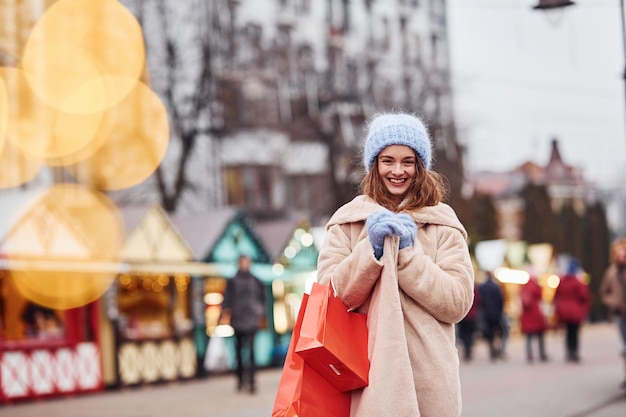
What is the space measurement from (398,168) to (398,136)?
0.13 metres

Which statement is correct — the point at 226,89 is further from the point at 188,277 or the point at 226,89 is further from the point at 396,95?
the point at 188,277

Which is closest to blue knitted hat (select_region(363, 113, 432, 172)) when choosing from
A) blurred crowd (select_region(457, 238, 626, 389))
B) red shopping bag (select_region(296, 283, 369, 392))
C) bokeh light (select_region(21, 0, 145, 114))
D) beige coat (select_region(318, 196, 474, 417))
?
beige coat (select_region(318, 196, 474, 417))

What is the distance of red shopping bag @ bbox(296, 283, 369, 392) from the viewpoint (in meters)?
3.95

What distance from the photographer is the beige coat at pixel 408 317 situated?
3.98 meters

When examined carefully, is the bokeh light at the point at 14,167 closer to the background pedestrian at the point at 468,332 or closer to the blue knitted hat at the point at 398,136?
the background pedestrian at the point at 468,332

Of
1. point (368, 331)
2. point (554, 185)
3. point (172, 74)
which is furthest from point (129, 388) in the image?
point (554, 185)

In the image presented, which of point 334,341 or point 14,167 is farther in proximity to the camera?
point 14,167

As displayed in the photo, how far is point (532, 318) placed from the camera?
22.5 meters

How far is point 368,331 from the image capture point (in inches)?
162

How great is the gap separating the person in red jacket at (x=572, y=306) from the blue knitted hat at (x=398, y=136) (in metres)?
17.2

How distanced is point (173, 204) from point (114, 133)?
2520 mm

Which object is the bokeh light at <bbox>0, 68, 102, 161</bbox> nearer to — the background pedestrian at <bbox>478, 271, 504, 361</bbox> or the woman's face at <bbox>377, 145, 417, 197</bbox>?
the background pedestrian at <bbox>478, 271, 504, 361</bbox>

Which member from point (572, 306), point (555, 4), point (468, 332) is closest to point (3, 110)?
point (468, 332)

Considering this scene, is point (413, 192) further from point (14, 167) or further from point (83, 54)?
point (83, 54)
